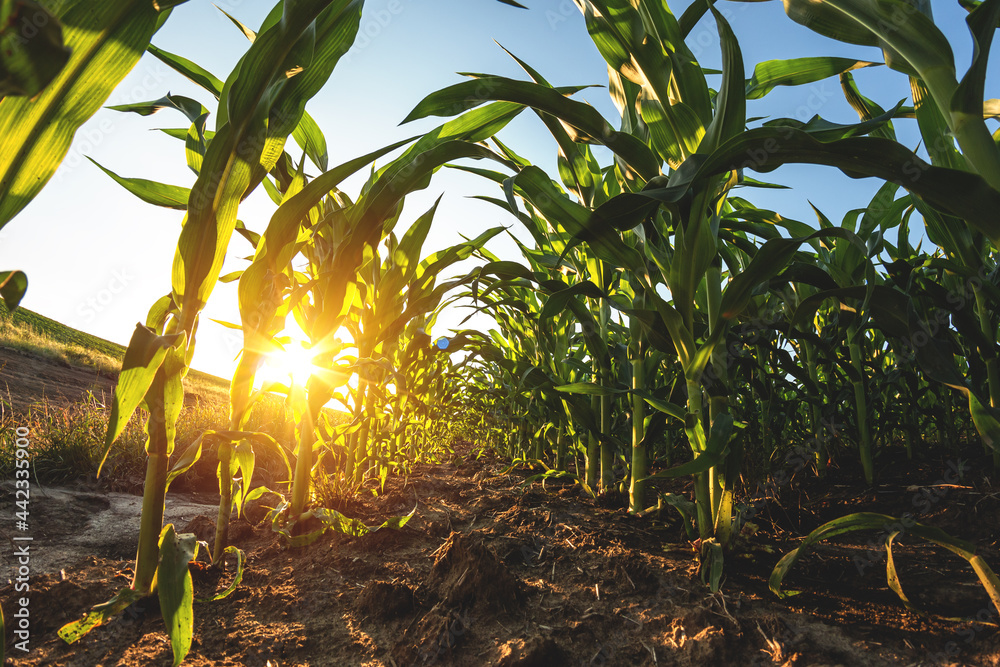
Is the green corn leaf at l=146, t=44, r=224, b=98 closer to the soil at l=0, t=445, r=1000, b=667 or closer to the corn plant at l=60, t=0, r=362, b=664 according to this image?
the corn plant at l=60, t=0, r=362, b=664

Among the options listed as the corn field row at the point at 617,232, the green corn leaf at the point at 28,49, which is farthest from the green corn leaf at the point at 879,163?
the green corn leaf at the point at 28,49

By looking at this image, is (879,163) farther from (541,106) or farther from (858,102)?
(858,102)

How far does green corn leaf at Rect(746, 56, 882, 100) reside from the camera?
3.82ft

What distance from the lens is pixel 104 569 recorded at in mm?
1053

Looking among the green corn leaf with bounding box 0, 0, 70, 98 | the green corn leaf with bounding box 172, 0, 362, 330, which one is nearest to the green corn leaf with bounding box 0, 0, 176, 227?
the green corn leaf with bounding box 172, 0, 362, 330

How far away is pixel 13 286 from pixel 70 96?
0.32m

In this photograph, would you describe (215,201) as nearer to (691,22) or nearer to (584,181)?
(584,181)

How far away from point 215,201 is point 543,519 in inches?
53.4

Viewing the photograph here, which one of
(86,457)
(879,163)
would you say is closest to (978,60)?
(879,163)

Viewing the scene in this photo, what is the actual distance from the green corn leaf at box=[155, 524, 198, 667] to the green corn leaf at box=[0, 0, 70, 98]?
0.56m

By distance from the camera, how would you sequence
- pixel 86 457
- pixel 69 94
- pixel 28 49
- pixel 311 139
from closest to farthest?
pixel 28 49 < pixel 69 94 < pixel 311 139 < pixel 86 457

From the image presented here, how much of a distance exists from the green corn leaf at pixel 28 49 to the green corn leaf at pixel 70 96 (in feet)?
0.98

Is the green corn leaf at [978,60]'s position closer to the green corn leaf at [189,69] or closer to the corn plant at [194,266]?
the corn plant at [194,266]

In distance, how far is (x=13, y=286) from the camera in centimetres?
45
